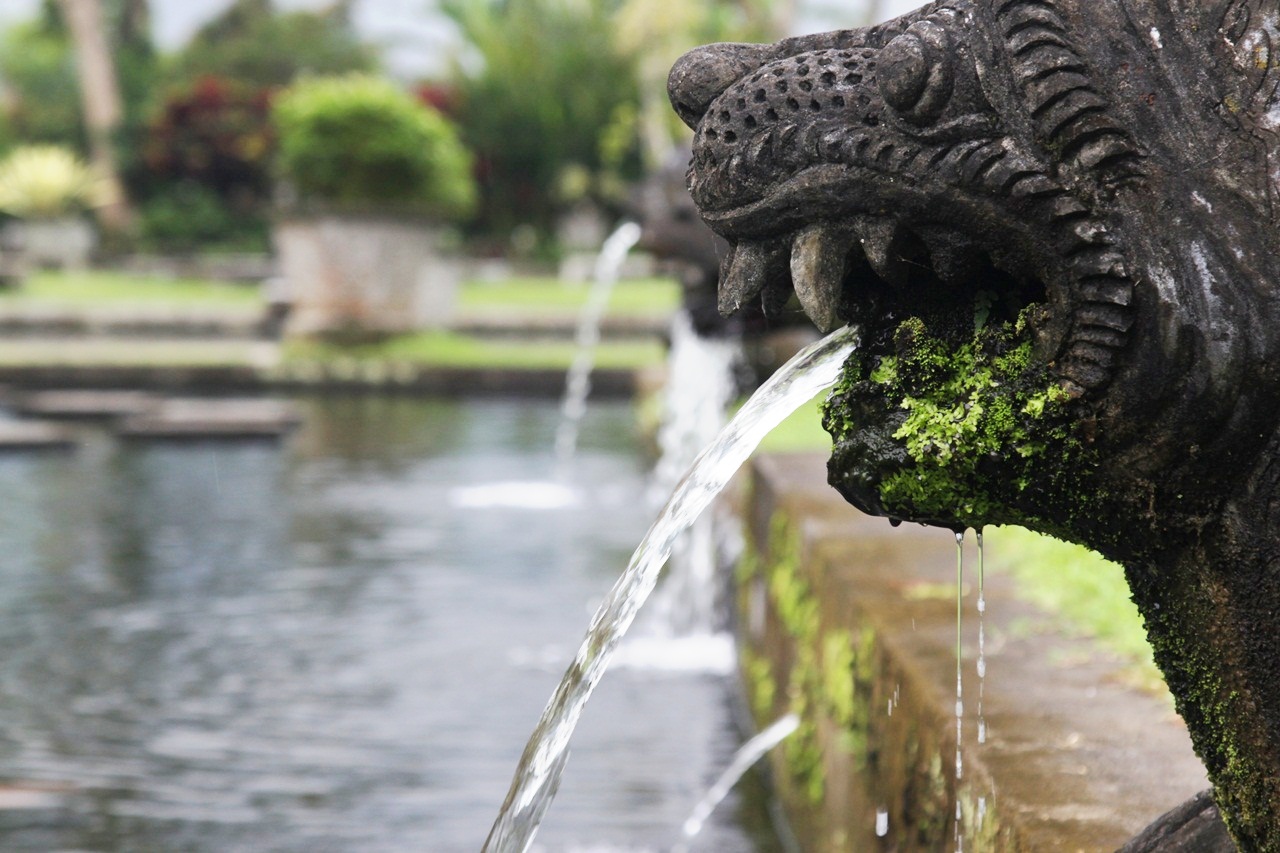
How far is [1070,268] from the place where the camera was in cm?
140

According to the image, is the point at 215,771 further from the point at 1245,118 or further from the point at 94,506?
the point at 94,506

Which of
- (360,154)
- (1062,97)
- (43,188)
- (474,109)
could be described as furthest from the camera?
(474,109)

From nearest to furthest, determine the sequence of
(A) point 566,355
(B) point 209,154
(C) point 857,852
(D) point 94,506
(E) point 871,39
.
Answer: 1. (E) point 871,39
2. (C) point 857,852
3. (D) point 94,506
4. (A) point 566,355
5. (B) point 209,154

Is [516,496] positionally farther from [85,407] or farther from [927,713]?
[927,713]

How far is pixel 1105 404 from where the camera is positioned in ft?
4.66

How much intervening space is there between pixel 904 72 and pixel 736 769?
2911mm

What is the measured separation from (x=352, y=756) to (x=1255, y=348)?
325 cm

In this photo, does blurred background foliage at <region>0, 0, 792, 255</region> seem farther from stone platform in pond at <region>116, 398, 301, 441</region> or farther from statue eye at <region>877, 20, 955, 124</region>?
statue eye at <region>877, 20, 955, 124</region>

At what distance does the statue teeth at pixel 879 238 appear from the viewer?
4.75 ft

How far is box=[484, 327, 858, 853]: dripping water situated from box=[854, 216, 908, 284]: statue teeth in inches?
9.9

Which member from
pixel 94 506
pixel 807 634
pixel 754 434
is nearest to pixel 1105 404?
pixel 754 434

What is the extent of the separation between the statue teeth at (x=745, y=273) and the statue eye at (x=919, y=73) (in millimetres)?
199

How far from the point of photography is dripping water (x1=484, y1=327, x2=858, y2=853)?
6.24 ft

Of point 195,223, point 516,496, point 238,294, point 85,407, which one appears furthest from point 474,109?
point 516,496
